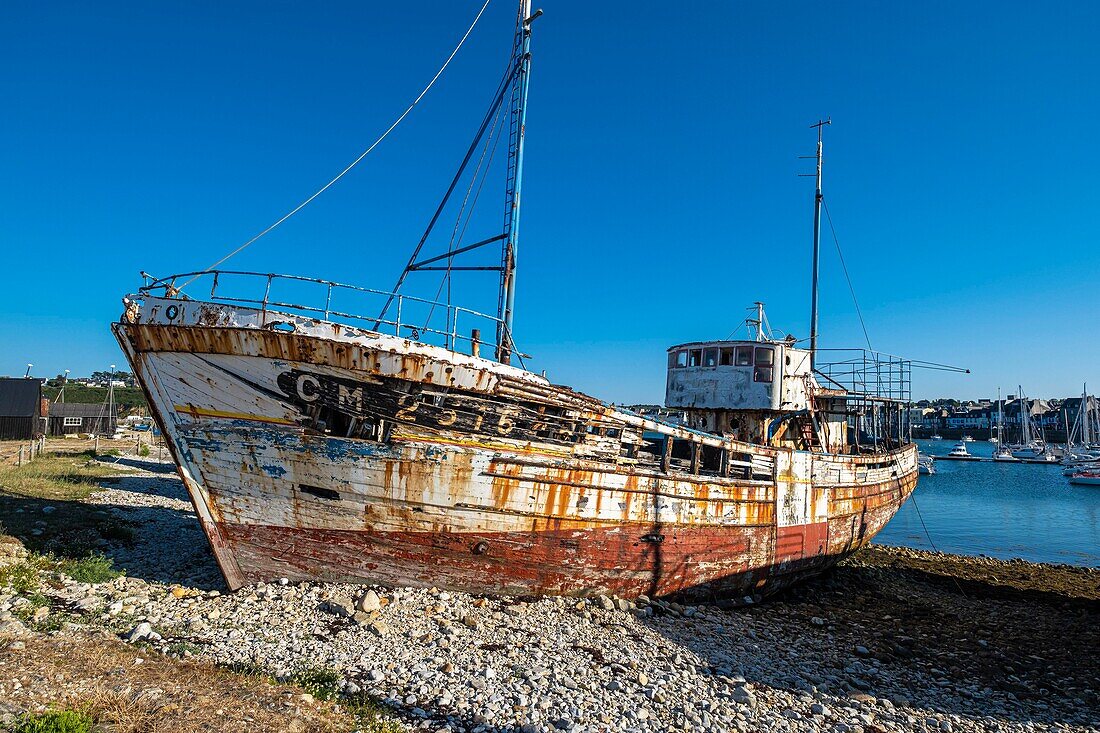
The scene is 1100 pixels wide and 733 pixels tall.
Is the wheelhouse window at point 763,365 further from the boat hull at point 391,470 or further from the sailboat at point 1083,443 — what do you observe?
the sailboat at point 1083,443

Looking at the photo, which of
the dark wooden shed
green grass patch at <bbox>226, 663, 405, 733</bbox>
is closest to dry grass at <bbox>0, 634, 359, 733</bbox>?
green grass patch at <bbox>226, 663, 405, 733</bbox>

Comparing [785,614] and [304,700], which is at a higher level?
[304,700]

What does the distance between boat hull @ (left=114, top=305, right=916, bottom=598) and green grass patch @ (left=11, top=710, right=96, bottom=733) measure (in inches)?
170

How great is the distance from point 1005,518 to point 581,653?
120 feet

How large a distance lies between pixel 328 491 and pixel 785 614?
31.3 ft

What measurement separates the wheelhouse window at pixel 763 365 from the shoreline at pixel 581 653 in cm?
611

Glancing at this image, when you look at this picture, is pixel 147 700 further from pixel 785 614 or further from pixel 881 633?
pixel 881 633

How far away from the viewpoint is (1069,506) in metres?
39.0

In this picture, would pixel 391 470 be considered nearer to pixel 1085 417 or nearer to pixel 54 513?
pixel 54 513

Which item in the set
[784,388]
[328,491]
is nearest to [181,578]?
[328,491]

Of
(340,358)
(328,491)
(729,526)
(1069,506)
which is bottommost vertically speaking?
(1069,506)

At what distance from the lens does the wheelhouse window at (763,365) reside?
16.0 meters

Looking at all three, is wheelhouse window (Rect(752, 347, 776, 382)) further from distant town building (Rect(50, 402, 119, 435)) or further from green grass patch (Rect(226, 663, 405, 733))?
distant town building (Rect(50, 402, 119, 435))

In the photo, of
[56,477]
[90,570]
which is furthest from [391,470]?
[56,477]
